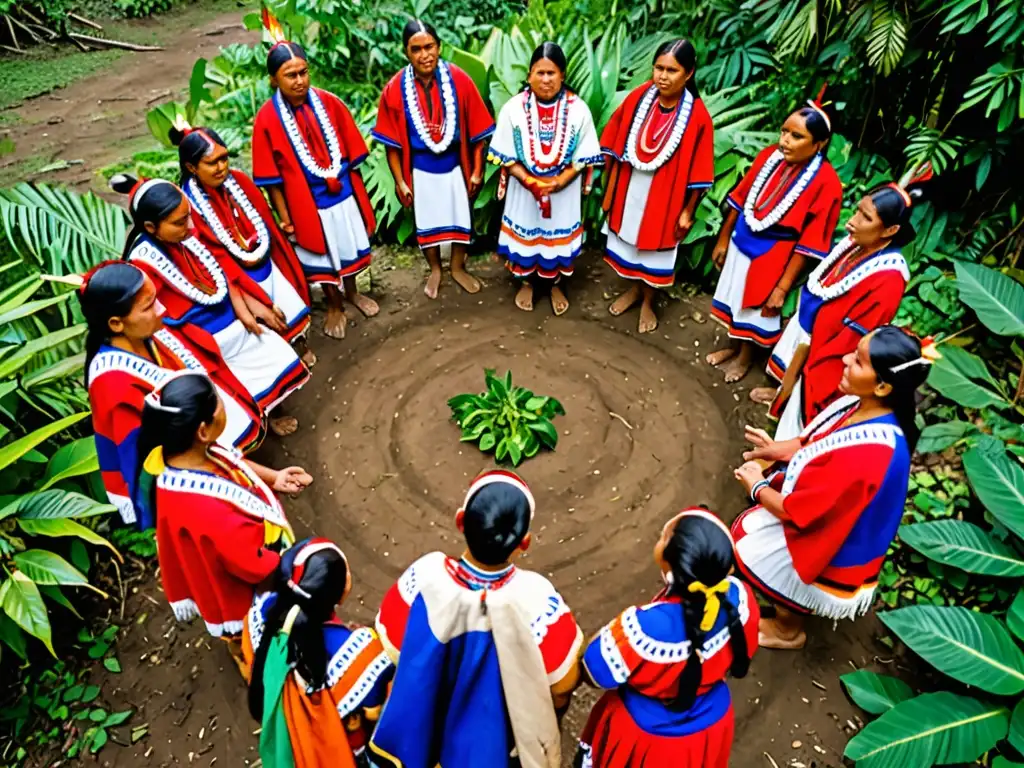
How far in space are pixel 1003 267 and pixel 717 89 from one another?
2.58 metres

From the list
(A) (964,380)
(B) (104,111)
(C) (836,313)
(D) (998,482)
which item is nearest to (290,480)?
(C) (836,313)

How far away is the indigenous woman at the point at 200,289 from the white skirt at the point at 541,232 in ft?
5.59

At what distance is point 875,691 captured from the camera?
9.40 feet

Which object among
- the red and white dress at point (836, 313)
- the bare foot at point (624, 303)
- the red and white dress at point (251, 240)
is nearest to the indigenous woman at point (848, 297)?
the red and white dress at point (836, 313)

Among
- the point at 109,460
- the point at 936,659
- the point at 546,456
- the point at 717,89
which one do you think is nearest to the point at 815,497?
the point at 936,659

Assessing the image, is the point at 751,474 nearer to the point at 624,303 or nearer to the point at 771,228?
the point at 771,228

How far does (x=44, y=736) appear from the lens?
2908mm

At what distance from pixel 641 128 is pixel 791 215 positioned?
1.04 metres

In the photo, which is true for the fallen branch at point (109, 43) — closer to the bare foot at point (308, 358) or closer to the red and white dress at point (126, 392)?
the bare foot at point (308, 358)

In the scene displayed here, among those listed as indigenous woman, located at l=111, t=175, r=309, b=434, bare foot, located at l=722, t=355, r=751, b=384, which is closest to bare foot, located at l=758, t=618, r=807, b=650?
bare foot, located at l=722, t=355, r=751, b=384

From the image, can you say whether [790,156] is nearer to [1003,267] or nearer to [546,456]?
[1003,267]

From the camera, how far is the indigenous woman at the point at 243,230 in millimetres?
3471

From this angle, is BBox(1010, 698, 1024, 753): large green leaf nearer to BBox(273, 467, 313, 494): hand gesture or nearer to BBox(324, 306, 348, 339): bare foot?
BBox(273, 467, 313, 494): hand gesture

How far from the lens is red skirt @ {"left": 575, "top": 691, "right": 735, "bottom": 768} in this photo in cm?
204
